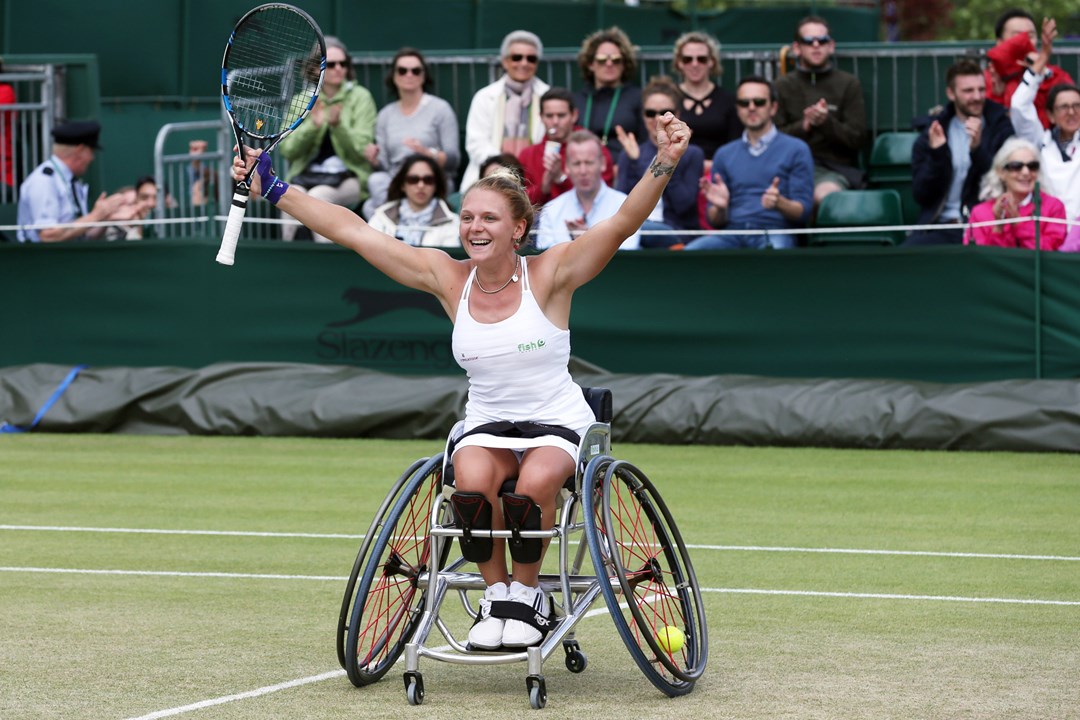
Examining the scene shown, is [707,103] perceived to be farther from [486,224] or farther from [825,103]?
[486,224]

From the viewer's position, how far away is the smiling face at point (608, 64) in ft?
46.9

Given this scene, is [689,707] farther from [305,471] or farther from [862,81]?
[862,81]

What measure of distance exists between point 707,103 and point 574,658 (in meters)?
8.71

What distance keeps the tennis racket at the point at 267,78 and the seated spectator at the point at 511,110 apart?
22.2ft

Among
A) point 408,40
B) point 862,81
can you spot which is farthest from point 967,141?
point 408,40

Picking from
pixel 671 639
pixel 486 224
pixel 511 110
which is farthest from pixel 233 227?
pixel 511 110

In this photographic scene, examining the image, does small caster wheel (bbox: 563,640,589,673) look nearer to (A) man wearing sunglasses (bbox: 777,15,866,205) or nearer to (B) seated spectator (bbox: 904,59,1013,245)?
(B) seated spectator (bbox: 904,59,1013,245)

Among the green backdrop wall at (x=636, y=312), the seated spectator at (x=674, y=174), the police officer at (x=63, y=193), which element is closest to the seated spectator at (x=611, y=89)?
the seated spectator at (x=674, y=174)

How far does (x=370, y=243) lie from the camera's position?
6.16 meters

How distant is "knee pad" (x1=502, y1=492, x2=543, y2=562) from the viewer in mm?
5613

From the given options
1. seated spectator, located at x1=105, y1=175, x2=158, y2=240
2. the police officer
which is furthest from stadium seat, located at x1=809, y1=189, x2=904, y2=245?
the police officer

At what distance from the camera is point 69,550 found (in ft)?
28.7

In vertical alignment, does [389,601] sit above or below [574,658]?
above

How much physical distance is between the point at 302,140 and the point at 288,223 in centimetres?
90
